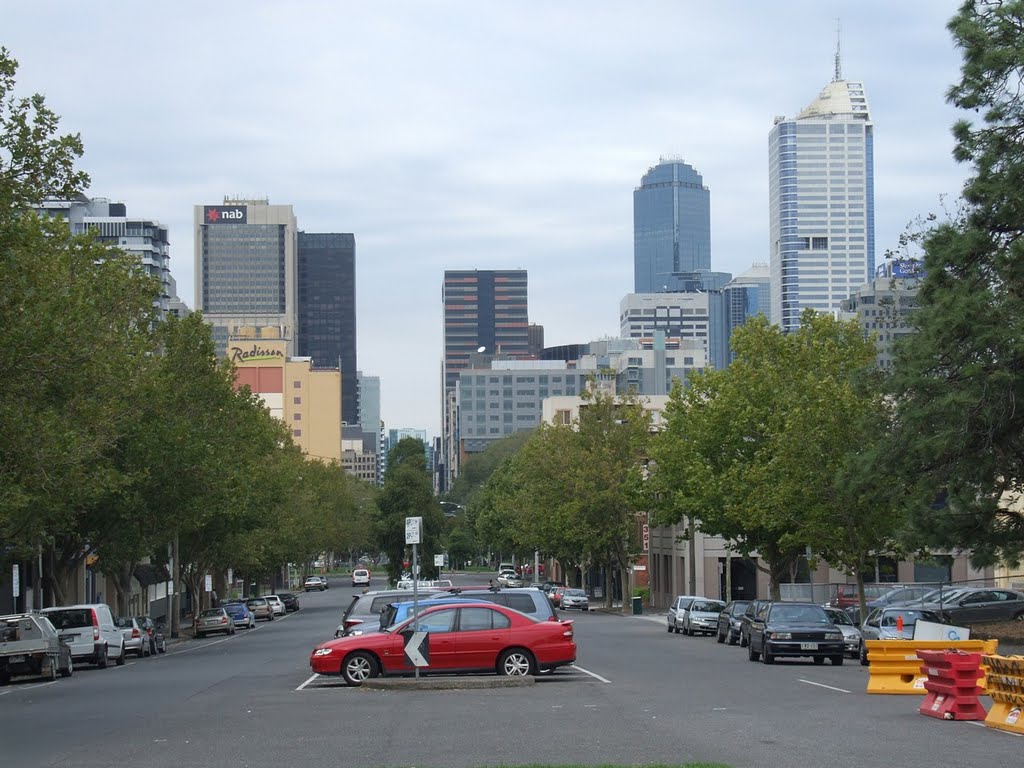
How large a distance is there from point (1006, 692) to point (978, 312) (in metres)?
13.0

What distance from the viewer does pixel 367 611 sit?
34250 mm

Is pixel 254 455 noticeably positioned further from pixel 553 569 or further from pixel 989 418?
pixel 553 569

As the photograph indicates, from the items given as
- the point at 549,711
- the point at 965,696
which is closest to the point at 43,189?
the point at 549,711

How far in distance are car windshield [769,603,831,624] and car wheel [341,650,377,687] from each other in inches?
448

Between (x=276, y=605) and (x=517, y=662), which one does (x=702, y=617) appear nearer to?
(x=517, y=662)

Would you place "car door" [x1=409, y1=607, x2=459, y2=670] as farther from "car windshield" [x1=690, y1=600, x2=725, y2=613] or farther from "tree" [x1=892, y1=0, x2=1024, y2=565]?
"car windshield" [x1=690, y1=600, x2=725, y2=613]

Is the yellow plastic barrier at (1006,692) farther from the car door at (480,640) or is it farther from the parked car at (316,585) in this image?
the parked car at (316,585)

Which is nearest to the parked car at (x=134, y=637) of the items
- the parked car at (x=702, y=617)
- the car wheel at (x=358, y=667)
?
the car wheel at (x=358, y=667)

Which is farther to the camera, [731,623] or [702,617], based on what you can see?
[702,617]

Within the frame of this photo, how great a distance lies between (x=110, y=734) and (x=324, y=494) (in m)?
99.8

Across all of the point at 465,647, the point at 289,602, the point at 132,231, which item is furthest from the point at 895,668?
the point at 132,231

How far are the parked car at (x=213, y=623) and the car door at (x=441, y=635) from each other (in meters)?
37.3

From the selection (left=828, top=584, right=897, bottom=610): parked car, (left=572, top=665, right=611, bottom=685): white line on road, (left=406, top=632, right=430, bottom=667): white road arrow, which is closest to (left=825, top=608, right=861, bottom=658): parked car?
(left=572, top=665, right=611, bottom=685): white line on road

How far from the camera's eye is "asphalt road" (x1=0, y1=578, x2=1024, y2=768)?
598 inches
